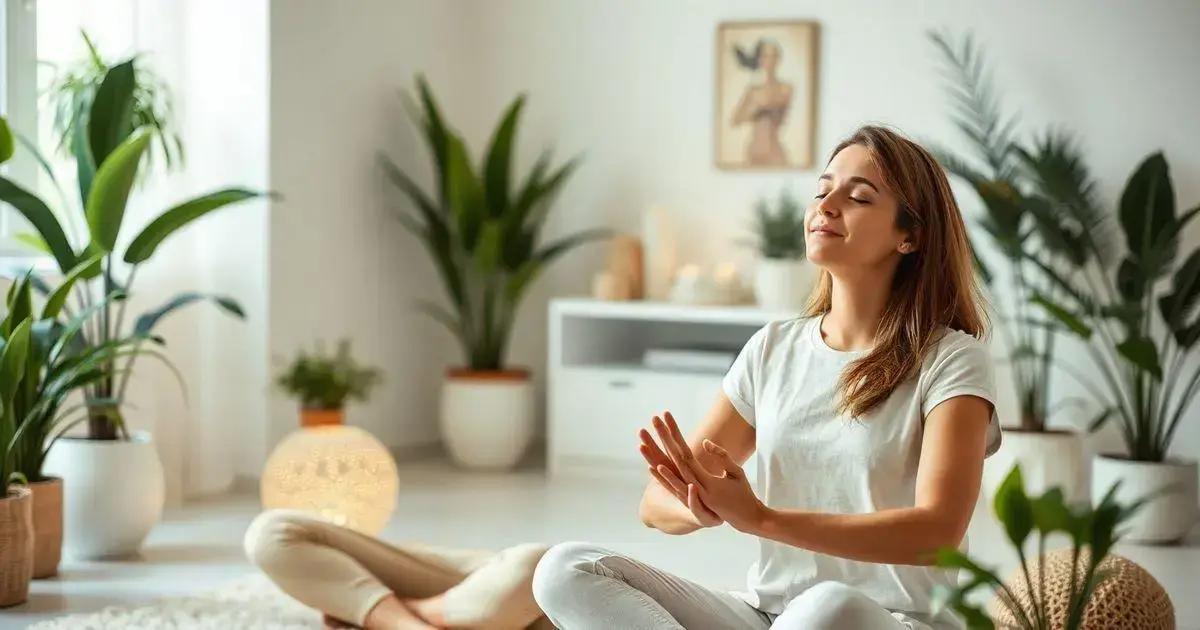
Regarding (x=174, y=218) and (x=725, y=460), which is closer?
(x=725, y=460)

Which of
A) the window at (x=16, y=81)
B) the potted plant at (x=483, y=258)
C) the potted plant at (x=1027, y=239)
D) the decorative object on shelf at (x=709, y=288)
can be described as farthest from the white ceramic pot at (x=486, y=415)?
the potted plant at (x=1027, y=239)

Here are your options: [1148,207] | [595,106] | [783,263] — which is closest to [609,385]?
[783,263]

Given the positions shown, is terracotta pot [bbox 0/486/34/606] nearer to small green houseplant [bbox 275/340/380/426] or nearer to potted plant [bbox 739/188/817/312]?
small green houseplant [bbox 275/340/380/426]

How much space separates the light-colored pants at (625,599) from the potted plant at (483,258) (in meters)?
3.47

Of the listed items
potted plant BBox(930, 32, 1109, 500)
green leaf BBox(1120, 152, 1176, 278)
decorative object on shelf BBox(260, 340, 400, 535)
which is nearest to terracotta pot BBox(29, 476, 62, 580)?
decorative object on shelf BBox(260, 340, 400, 535)

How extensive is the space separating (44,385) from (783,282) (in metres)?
2.63

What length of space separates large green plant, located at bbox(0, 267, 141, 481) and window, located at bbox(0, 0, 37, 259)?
1.12 meters

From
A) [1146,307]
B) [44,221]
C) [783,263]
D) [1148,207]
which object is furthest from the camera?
[783,263]

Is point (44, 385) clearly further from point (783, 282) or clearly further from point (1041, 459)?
point (1041, 459)

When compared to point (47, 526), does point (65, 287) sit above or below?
above

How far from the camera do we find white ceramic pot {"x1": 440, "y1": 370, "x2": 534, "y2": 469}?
553 cm

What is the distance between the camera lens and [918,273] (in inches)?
81.0

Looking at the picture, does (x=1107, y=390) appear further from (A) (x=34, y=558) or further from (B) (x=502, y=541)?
(A) (x=34, y=558)

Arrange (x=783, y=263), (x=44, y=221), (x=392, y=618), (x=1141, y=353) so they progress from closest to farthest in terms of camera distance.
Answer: (x=392, y=618), (x=44, y=221), (x=1141, y=353), (x=783, y=263)
